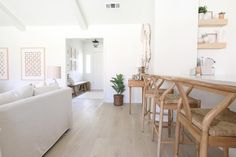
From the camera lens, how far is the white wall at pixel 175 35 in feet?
10.9

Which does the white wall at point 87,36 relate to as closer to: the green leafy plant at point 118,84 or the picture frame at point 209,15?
the green leafy plant at point 118,84

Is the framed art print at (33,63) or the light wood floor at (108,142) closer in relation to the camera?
the light wood floor at (108,142)

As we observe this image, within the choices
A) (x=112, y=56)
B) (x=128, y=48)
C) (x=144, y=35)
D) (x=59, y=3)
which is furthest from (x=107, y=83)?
(x=59, y=3)

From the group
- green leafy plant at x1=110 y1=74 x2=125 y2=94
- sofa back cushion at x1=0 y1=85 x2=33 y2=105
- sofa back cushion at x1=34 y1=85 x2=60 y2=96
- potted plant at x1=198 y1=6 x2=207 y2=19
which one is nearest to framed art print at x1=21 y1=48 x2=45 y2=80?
green leafy plant at x1=110 y1=74 x2=125 y2=94

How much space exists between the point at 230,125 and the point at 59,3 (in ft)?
15.3

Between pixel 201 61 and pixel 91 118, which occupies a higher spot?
pixel 201 61

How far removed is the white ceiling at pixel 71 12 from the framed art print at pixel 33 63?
84 centimetres

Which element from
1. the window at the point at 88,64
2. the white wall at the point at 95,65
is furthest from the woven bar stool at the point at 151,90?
the window at the point at 88,64

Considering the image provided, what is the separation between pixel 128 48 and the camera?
549 centimetres

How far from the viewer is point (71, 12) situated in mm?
4934

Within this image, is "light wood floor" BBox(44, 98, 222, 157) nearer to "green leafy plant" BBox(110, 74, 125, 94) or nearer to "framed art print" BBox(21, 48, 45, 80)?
"green leafy plant" BBox(110, 74, 125, 94)

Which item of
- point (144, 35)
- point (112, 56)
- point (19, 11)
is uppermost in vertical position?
point (19, 11)

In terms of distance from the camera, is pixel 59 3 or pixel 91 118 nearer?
pixel 91 118

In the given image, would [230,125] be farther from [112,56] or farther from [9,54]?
[9,54]
